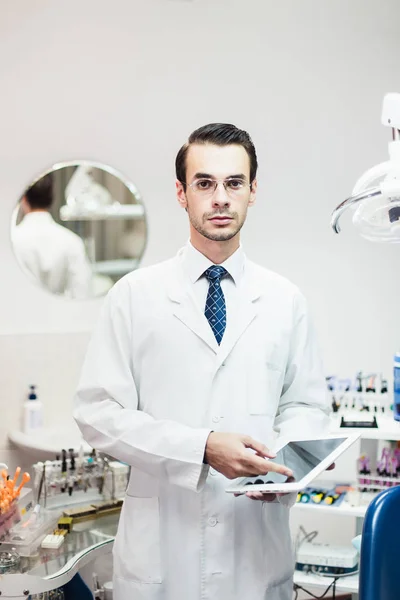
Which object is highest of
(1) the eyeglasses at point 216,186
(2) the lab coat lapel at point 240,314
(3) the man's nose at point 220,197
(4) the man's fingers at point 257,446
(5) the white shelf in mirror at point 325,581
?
(1) the eyeglasses at point 216,186

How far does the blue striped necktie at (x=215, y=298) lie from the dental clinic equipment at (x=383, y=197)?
31 cm

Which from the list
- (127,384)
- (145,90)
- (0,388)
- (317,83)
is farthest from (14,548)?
(317,83)

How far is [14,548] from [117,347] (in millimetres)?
805

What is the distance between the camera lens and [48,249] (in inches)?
138

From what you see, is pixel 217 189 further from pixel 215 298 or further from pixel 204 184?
pixel 215 298

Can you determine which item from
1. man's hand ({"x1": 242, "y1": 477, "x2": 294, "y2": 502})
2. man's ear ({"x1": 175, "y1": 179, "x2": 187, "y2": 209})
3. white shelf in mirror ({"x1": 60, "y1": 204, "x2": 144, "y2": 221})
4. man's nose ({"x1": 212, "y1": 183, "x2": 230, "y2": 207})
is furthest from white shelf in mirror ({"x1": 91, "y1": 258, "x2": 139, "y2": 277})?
man's hand ({"x1": 242, "y1": 477, "x2": 294, "y2": 502})

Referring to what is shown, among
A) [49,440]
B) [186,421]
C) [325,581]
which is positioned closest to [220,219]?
[186,421]

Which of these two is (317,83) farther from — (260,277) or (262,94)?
(260,277)

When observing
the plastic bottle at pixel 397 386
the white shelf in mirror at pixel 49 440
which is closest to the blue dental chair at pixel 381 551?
the plastic bottle at pixel 397 386

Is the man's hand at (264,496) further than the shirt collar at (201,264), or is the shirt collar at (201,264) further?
the shirt collar at (201,264)

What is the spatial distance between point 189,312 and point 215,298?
3.4 inches

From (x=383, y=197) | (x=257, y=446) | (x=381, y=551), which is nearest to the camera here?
(x=381, y=551)

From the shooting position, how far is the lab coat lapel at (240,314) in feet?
6.04

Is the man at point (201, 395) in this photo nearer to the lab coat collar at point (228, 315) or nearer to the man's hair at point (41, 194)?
the lab coat collar at point (228, 315)
